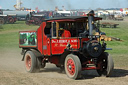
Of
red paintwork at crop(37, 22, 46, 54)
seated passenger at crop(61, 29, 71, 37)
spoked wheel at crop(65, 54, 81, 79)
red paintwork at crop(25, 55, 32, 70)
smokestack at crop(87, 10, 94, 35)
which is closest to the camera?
spoked wheel at crop(65, 54, 81, 79)

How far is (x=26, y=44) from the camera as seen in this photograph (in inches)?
452

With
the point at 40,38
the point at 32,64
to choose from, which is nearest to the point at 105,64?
the point at 40,38

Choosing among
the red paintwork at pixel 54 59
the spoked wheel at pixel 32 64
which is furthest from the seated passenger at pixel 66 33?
the spoked wheel at pixel 32 64

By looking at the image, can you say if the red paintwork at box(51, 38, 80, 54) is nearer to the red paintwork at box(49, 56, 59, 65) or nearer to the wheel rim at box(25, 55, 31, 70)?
the red paintwork at box(49, 56, 59, 65)

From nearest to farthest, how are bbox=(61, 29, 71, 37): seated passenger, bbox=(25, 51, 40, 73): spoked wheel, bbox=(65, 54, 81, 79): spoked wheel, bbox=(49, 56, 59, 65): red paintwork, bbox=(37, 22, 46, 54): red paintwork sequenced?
bbox=(65, 54, 81, 79): spoked wheel
bbox=(61, 29, 71, 37): seated passenger
bbox=(49, 56, 59, 65): red paintwork
bbox=(37, 22, 46, 54): red paintwork
bbox=(25, 51, 40, 73): spoked wheel

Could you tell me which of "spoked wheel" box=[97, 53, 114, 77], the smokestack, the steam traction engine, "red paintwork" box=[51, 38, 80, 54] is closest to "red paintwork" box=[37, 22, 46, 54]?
the steam traction engine

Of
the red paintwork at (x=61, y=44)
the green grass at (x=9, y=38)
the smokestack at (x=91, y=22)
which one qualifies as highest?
the smokestack at (x=91, y=22)

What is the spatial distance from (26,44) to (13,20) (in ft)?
120

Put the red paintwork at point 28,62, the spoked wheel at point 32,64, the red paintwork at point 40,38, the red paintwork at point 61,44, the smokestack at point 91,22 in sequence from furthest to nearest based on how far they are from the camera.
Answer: the red paintwork at point 28,62
the spoked wheel at point 32,64
the red paintwork at point 40,38
the red paintwork at point 61,44
the smokestack at point 91,22

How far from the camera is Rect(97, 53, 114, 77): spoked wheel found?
9.38m

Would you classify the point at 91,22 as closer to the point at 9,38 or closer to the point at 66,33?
the point at 66,33

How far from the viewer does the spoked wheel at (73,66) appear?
28.9 feet

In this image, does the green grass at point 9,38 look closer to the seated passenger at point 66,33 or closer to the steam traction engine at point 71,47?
the steam traction engine at point 71,47

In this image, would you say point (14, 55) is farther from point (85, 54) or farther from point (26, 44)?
point (85, 54)
